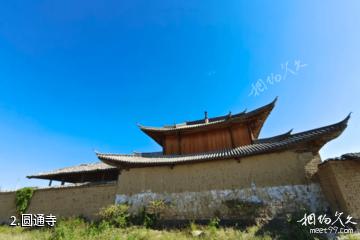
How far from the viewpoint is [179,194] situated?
10.7 metres

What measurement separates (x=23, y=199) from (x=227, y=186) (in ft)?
44.2

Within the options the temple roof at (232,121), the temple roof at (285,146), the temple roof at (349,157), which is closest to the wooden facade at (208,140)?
the temple roof at (232,121)

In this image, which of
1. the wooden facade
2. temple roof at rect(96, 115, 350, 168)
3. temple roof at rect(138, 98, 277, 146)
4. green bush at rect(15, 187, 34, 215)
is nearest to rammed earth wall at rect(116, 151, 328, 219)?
temple roof at rect(96, 115, 350, 168)

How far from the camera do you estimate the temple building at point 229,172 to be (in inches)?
349

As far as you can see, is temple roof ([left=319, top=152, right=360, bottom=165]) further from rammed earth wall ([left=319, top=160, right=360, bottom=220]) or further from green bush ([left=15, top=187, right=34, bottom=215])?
green bush ([left=15, top=187, right=34, bottom=215])

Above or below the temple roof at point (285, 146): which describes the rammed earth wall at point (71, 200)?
below

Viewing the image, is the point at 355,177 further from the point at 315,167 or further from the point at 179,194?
the point at 179,194

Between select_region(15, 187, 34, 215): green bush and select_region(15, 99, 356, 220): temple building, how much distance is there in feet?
20.0

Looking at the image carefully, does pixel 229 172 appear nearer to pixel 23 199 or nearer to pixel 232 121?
pixel 232 121

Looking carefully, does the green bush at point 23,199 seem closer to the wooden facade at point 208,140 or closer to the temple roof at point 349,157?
the wooden facade at point 208,140

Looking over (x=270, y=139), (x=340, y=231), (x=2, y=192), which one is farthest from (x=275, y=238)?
(x=2, y=192)

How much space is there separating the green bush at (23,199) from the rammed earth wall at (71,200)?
27cm

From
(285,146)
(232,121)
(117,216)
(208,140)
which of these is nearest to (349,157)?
(285,146)

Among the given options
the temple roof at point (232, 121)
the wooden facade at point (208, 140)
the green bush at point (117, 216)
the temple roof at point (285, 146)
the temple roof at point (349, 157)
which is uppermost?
the temple roof at point (232, 121)
